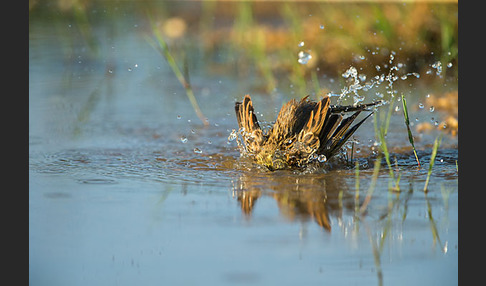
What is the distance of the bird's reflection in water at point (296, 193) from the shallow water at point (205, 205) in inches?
0.5

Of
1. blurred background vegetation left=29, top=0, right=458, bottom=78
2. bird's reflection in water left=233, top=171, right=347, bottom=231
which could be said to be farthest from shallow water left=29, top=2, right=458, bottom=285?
blurred background vegetation left=29, top=0, right=458, bottom=78

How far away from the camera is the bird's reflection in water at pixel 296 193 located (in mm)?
4277

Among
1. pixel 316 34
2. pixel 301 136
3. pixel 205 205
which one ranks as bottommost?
pixel 205 205

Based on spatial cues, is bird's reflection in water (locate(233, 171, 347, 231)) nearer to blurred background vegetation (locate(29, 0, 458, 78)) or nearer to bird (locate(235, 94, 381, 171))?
bird (locate(235, 94, 381, 171))

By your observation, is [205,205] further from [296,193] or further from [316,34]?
[316,34]

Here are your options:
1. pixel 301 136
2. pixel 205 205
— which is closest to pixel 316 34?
pixel 301 136

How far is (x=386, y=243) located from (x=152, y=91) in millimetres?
5136

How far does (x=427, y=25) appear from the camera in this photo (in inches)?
360

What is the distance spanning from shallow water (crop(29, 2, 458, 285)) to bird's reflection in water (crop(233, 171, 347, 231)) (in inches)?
0.5

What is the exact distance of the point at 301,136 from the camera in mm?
5227

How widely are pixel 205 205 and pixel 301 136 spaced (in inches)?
44.0

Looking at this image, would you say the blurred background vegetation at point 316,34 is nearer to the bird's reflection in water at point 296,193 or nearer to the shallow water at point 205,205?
the shallow water at point 205,205

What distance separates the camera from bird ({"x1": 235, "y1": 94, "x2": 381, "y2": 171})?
17.1ft

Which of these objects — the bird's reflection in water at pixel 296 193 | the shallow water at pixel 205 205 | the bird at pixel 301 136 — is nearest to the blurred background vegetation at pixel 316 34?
the shallow water at pixel 205 205
